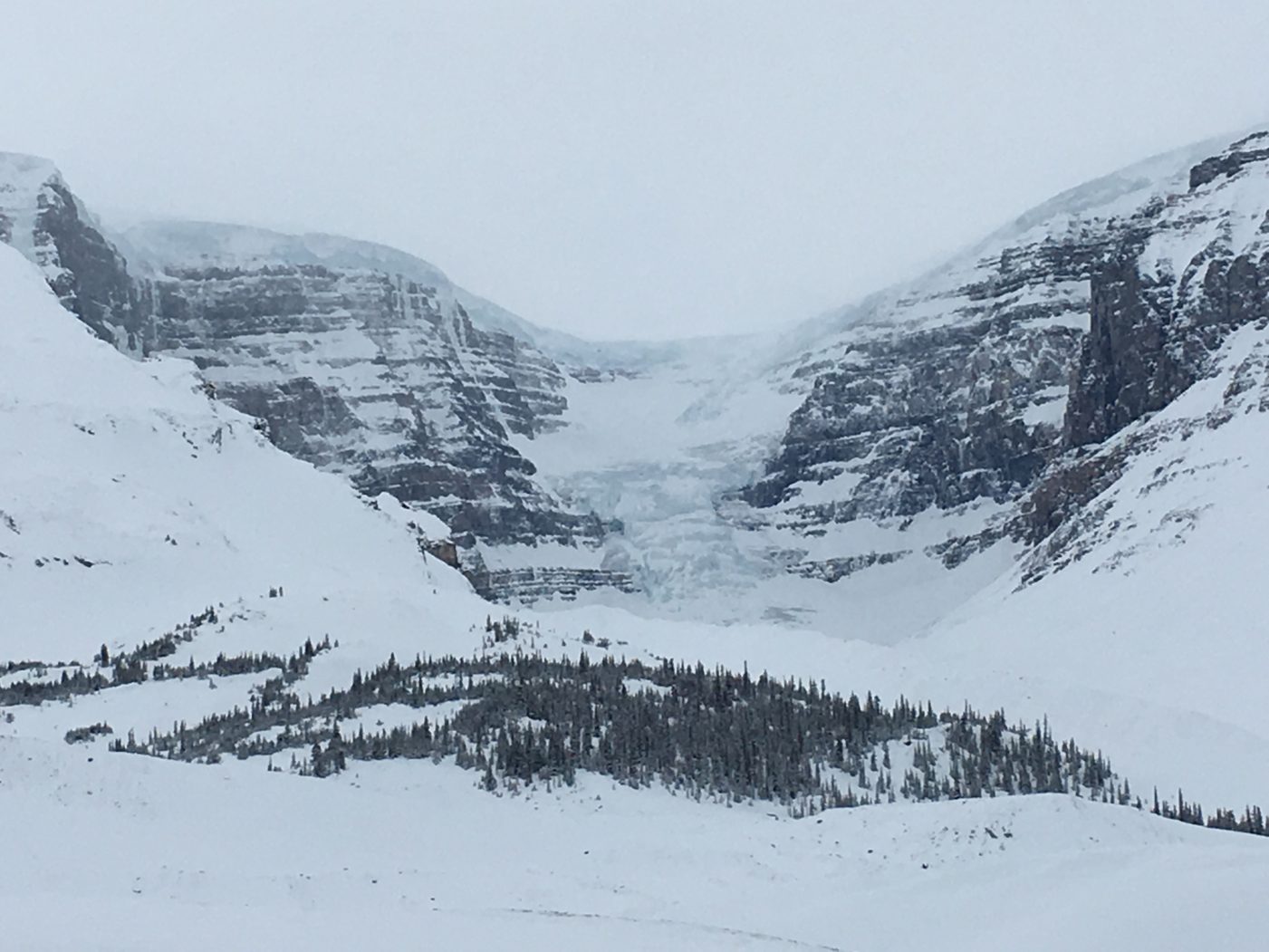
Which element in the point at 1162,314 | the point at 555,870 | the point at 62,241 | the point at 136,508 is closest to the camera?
the point at 555,870

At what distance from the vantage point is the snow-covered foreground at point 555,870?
12055mm

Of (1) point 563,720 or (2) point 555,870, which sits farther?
(1) point 563,720

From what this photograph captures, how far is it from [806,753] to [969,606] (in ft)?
244

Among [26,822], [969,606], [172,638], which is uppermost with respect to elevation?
[26,822]

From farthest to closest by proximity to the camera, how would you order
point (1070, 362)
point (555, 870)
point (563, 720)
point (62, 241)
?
point (1070, 362) → point (62, 241) → point (563, 720) → point (555, 870)

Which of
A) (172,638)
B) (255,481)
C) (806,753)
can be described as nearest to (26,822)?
(806,753)

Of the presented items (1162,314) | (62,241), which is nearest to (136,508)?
(1162,314)

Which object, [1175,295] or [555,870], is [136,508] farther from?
[1175,295]

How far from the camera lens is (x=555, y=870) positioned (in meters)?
17.1

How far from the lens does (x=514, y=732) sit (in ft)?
81.5

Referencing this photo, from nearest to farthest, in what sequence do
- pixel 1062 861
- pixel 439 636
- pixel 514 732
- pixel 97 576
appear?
1. pixel 1062 861
2. pixel 514 732
3. pixel 439 636
4. pixel 97 576

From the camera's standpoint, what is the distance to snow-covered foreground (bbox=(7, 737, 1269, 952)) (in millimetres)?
12055

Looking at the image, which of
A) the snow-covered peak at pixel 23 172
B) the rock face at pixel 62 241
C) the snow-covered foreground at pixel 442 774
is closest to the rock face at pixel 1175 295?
the snow-covered foreground at pixel 442 774

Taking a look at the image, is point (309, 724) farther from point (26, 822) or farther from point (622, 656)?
point (622, 656)
